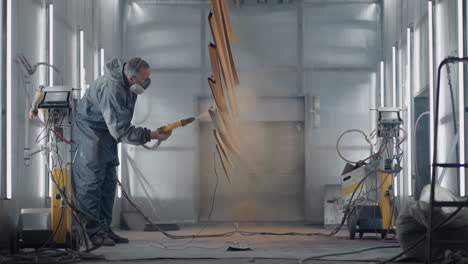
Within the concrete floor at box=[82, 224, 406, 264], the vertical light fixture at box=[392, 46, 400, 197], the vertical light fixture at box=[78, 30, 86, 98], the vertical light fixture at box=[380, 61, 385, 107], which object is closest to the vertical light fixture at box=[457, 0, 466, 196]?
the concrete floor at box=[82, 224, 406, 264]

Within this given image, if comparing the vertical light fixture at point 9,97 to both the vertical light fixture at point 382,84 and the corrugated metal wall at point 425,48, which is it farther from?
the vertical light fixture at point 382,84

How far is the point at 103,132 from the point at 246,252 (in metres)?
1.68

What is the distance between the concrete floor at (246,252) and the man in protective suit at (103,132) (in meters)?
0.40

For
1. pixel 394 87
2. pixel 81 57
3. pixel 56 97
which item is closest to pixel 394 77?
pixel 394 87

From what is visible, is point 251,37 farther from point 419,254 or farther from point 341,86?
point 419,254

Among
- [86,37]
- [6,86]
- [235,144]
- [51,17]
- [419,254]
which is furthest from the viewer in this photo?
[235,144]

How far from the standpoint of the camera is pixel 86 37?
308 inches

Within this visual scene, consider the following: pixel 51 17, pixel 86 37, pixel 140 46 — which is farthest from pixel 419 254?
pixel 140 46

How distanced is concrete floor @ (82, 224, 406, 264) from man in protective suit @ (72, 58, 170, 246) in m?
0.40

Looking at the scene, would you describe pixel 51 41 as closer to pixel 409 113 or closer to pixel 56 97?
pixel 56 97

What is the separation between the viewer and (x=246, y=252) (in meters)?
5.25

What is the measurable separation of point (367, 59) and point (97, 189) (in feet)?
18.1

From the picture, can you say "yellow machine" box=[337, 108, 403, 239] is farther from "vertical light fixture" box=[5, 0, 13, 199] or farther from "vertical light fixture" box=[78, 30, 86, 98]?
"vertical light fixture" box=[5, 0, 13, 199]

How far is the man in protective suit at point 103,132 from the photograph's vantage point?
226 inches
